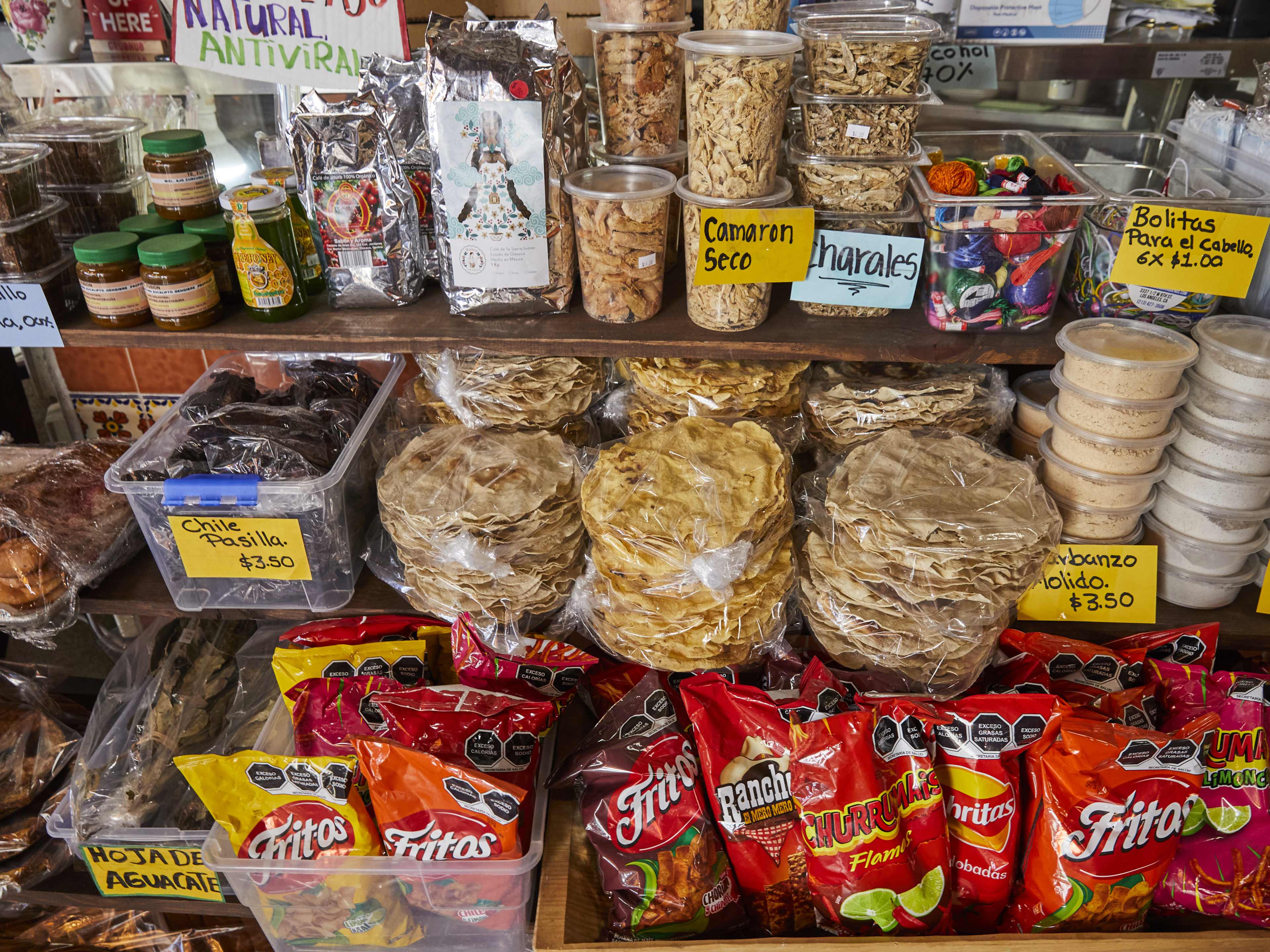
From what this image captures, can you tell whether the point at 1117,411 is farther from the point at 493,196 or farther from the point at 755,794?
the point at 493,196

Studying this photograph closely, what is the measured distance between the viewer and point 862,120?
1190mm

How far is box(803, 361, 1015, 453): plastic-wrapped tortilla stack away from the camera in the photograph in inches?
53.5

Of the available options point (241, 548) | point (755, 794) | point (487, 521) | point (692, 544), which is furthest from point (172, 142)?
point (755, 794)

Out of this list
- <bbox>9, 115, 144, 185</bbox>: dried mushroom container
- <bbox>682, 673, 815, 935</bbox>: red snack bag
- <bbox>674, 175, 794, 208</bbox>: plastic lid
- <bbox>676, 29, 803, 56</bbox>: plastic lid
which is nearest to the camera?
<bbox>676, 29, 803, 56</bbox>: plastic lid

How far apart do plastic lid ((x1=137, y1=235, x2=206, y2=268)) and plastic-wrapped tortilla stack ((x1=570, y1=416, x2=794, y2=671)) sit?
69 centimetres

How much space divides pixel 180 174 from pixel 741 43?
2.95 feet

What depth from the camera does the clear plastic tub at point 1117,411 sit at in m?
1.23

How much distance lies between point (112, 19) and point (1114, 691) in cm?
213

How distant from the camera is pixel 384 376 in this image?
5.89 feet

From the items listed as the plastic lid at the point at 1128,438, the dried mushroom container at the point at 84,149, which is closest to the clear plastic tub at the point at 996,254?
the plastic lid at the point at 1128,438

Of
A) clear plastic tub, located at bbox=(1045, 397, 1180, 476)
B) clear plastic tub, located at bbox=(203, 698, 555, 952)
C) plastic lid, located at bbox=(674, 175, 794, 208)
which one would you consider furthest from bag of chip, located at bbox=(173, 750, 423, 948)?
clear plastic tub, located at bbox=(1045, 397, 1180, 476)

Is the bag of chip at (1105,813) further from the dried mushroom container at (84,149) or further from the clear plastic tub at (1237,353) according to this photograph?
the dried mushroom container at (84,149)

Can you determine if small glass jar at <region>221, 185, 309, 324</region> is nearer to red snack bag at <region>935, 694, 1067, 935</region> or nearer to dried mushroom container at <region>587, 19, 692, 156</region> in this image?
dried mushroom container at <region>587, 19, 692, 156</region>

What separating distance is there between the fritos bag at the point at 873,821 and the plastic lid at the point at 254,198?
109 cm
